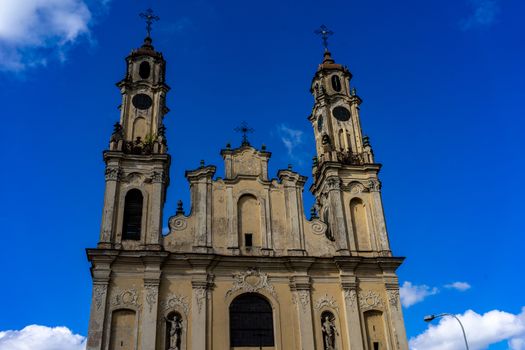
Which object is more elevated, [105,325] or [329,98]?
[329,98]

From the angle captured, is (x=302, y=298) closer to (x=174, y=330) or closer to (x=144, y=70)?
(x=174, y=330)

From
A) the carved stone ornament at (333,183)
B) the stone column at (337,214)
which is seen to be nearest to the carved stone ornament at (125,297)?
the stone column at (337,214)

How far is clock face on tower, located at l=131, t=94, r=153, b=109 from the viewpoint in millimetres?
28670

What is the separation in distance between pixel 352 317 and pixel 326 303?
4.13 ft

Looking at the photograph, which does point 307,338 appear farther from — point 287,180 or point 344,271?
point 287,180

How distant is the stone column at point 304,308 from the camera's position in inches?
912

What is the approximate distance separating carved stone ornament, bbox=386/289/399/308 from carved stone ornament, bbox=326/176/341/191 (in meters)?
5.62

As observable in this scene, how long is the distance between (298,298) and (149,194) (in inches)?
328

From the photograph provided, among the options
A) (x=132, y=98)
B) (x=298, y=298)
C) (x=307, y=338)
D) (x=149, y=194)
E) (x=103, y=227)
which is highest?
(x=132, y=98)

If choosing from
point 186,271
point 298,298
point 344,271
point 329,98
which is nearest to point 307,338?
point 298,298

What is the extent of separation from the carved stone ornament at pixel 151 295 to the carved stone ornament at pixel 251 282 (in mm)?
3119

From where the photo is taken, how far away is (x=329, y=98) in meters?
31.1

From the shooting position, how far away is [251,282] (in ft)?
79.8

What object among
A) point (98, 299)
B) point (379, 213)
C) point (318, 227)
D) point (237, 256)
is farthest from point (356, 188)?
point (98, 299)
